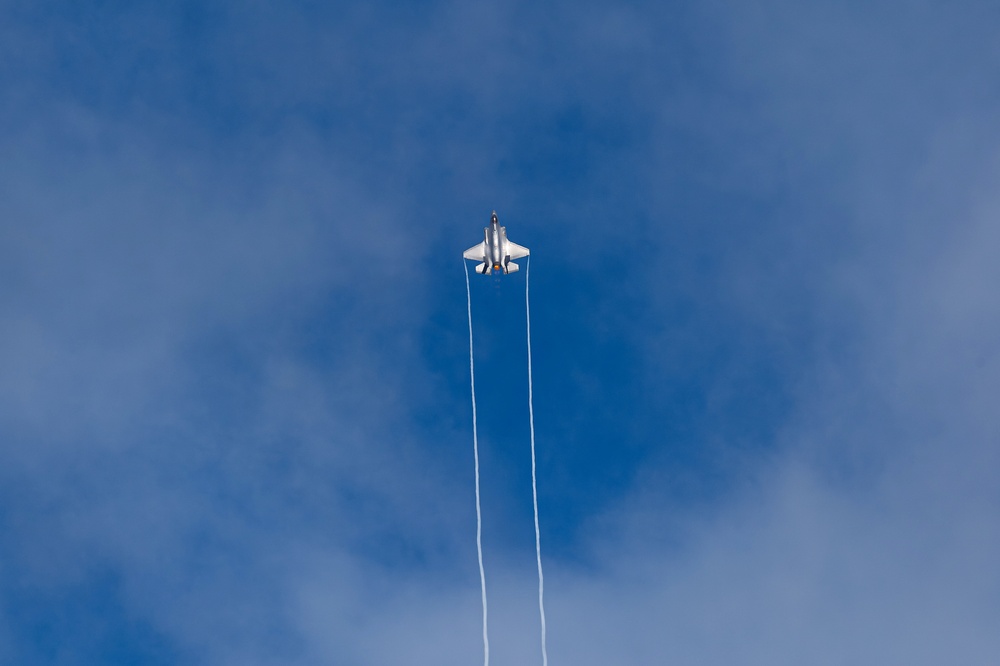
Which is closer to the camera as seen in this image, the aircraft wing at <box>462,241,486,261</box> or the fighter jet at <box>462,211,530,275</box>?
the fighter jet at <box>462,211,530,275</box>

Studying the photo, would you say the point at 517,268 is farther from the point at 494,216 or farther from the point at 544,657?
the point at 544,657

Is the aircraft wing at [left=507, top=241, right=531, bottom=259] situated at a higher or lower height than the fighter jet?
higher

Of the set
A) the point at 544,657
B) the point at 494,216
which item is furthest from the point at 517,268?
Result: the point at 544,657

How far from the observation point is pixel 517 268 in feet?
327

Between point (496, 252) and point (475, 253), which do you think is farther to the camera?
point (475, 253)

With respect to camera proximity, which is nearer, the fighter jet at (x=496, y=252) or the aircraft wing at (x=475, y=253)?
the fighter jet at (x=496, y=252)

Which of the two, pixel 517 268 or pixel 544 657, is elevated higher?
pixel 517 268

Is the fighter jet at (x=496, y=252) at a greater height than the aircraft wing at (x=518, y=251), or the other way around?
the aircraft wing at (x=518, y=251)

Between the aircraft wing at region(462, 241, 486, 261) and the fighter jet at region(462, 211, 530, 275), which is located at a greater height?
the aircraft wing at region(462, 241, 486, 261)

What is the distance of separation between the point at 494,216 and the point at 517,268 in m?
7.73

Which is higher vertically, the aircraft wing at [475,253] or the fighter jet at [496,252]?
the aircraft wing at [475,253]

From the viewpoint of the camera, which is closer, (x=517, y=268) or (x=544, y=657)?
(x=544, y=657)

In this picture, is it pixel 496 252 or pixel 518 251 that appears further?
pixel 518 251

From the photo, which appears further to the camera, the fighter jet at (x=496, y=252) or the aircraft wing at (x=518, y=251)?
the aircraft wing at (x=518, y=251)
